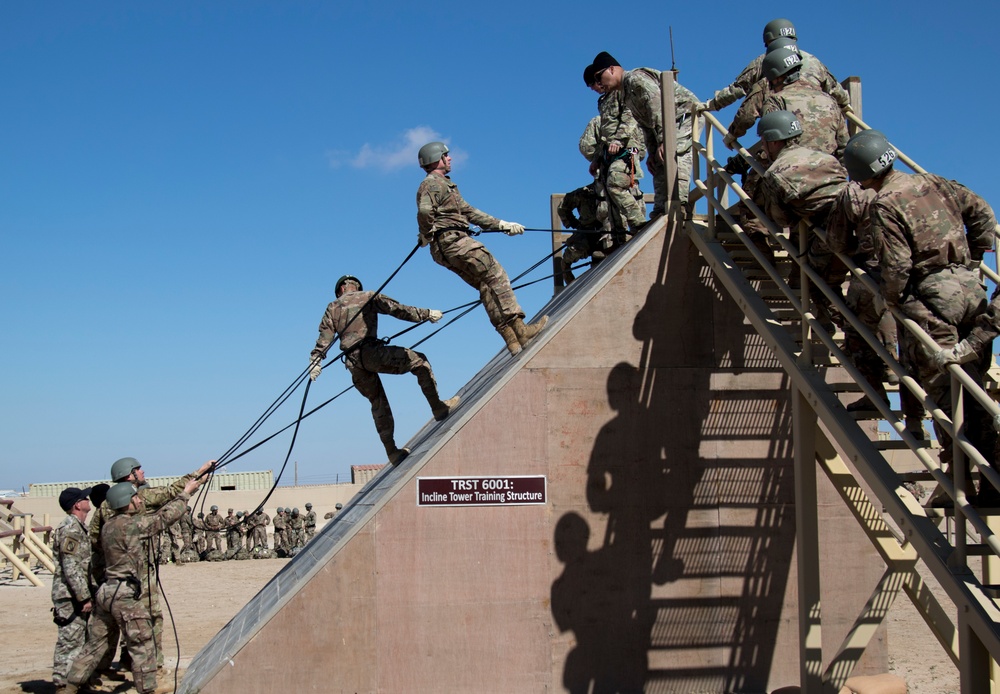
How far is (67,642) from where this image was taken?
9.85 metres

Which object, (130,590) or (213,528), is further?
(213,528)

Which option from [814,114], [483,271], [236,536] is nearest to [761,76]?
[814,114]

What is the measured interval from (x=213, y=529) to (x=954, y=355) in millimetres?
27540

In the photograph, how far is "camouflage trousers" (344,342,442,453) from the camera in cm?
977

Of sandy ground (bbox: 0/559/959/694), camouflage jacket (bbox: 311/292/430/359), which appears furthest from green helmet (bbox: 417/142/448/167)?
sandy ground (bbox: 0/559/959/694)

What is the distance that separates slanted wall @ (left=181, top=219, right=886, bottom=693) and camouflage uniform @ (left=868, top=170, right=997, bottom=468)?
A: 311 cm

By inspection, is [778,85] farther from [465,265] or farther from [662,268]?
[465,265]

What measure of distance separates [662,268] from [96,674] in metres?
7.01

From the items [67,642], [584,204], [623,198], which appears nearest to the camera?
[67,642]

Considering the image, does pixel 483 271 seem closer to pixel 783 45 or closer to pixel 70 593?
pixel 783 45

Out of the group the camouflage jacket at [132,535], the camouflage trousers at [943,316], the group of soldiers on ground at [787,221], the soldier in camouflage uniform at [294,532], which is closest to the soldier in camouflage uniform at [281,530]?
the soldier in camouflage uniform at [294,532]

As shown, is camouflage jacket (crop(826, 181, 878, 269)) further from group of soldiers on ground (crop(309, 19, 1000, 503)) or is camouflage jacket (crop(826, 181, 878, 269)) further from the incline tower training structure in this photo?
the incline tower training structure

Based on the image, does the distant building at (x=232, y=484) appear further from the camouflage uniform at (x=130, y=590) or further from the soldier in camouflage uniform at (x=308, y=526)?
the camouflage uniform at (x=130, y=590)

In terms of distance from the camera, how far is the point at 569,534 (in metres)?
8.62
